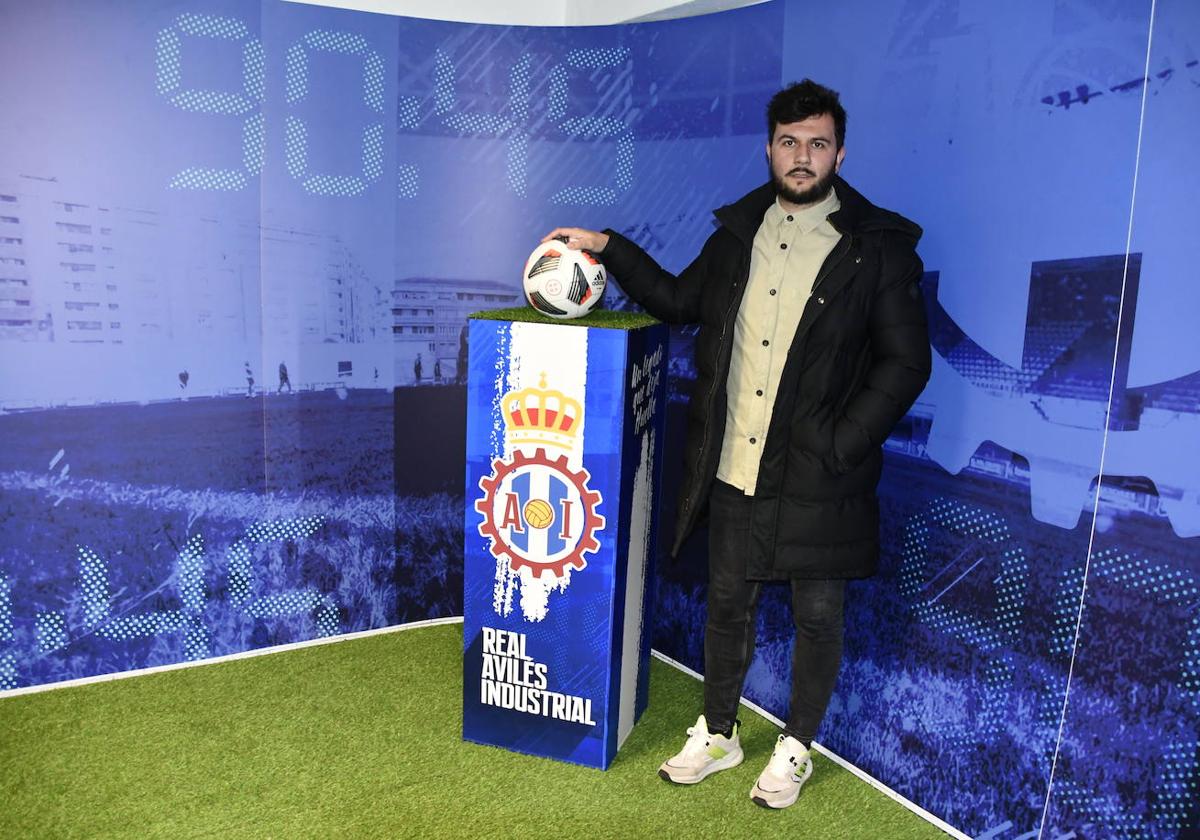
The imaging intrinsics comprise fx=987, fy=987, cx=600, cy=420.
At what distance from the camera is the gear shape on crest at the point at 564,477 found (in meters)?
2.37

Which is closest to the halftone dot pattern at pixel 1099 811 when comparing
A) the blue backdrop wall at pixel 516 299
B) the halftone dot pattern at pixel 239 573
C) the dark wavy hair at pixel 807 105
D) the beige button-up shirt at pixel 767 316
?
the blue backdrop wall at pixel 516 299

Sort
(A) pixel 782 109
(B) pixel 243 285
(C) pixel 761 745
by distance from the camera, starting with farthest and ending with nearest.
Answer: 1. (B) pixel 243 285
2. (C) pixel 761 745
3. (A) pixel 782 109

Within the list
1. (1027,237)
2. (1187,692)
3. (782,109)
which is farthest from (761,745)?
(782,109)

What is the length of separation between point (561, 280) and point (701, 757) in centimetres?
123

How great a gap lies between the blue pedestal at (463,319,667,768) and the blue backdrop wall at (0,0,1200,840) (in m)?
0.58

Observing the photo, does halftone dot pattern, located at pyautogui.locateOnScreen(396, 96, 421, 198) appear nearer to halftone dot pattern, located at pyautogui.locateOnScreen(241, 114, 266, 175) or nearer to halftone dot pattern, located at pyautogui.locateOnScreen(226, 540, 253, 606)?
halftone dot pattern, located at pyautogui.locateOnScreen(241, 114, 266, 175)

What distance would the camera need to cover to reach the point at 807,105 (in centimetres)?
213

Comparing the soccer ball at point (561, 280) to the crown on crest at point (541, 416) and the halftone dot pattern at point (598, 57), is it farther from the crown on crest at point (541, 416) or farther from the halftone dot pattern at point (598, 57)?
the halftone dot pattern at point (598, 57)

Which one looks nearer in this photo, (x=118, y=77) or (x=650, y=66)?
(x=118, y=77)

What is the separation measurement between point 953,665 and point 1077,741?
1.06ft

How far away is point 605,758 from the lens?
2.48 meters

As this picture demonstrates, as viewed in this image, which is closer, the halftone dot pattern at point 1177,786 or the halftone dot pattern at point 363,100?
the halftone dot pattern at point 1177,786

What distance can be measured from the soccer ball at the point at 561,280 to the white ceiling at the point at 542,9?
88cm

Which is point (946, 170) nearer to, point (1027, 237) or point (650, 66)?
point (1027, 237)
